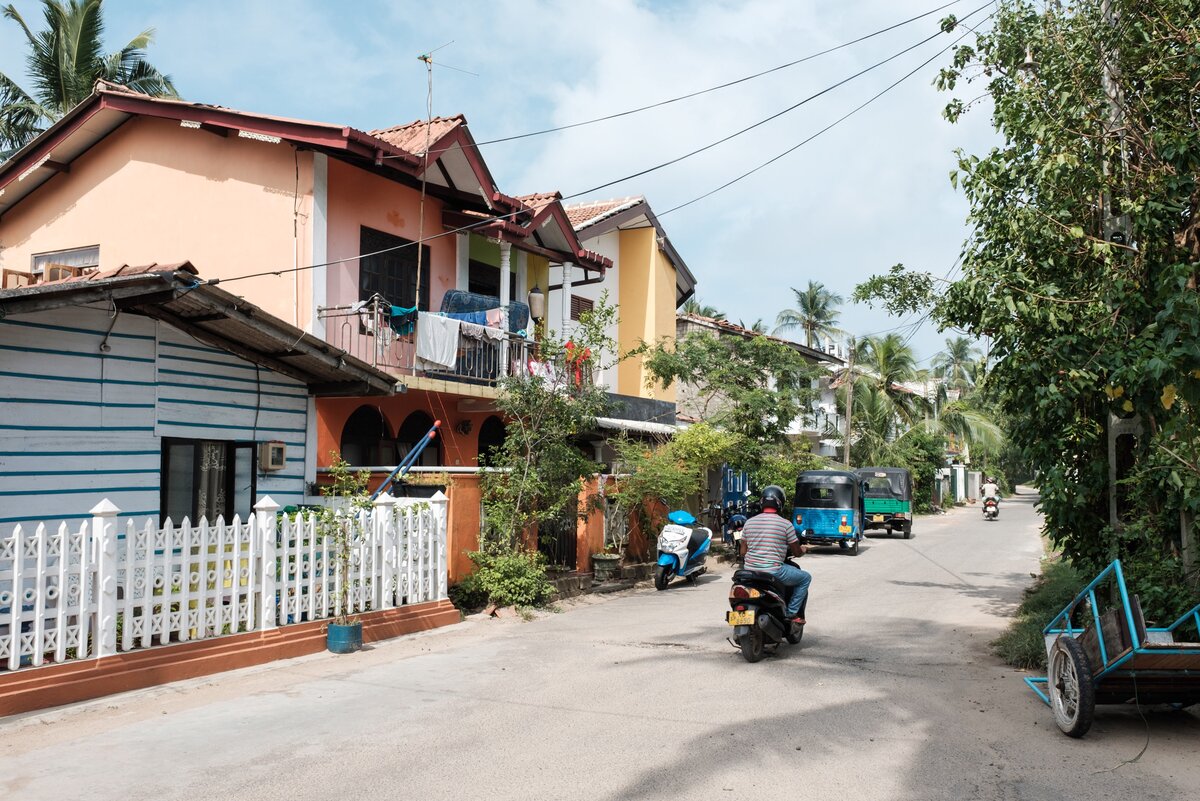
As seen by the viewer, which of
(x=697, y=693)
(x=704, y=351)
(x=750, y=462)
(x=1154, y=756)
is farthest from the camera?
(x=704, y=351)

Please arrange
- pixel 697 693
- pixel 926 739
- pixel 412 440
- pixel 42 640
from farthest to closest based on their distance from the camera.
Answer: pixel 412 440
pixel 697 693
pixel 42 640
pixel 926 739

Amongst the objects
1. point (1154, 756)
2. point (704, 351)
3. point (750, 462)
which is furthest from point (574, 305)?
point (1154, 756)

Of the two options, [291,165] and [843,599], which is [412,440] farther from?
[843,599]

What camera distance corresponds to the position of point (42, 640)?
7.07 metres

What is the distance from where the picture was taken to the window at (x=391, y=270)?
14.8 meters

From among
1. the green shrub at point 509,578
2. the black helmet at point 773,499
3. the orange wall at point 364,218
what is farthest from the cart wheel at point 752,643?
the orange wall at point 364,218

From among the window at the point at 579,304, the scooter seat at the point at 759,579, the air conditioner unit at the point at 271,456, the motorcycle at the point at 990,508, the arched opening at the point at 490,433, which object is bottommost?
the motorcycle at the point at 990,508

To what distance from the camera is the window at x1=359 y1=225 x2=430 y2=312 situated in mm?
14773

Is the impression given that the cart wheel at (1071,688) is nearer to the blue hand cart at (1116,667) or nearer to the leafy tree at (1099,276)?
the blue hand cart at (1116,667)

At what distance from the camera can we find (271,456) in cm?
1125

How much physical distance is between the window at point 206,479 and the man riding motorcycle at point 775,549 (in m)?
6.18

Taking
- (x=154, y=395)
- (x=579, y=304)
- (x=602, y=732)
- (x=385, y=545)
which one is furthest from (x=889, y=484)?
(x=602, y=732)

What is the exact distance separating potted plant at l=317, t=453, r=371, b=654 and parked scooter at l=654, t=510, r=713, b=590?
22.2 ft

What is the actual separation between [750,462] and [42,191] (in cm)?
Result: 1543
